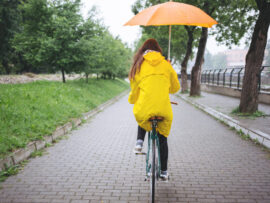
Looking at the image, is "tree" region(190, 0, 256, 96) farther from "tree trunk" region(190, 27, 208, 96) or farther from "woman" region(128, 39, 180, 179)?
"woman" region(128, 39, 180, 179)

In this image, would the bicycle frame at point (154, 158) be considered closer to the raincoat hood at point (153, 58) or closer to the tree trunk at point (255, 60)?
the raincoat hood at point (153, 58)

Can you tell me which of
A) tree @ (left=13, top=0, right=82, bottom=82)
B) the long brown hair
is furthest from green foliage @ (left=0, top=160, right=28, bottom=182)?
tree @ (left=13, top=0, right=82, bottom=82)

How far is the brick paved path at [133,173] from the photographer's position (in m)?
3.28

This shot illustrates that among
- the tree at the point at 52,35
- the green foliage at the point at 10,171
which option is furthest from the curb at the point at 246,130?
the tree at the point at 52,35

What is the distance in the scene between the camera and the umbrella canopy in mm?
3658

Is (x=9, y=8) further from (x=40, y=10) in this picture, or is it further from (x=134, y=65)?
(x=134, y=65)

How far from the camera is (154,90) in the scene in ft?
9.28

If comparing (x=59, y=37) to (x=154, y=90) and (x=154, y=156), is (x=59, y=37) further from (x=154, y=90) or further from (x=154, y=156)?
(x=154, y=156)

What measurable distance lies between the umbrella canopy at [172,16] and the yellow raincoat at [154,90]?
3.45 feet

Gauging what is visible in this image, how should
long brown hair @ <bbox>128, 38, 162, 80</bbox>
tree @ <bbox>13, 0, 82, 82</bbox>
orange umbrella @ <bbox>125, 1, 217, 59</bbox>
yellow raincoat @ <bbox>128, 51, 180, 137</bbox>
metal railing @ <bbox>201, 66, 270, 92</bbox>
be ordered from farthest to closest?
tree @ <bbox>13, 0, 82, 82</bbox>
metal railing @ <bbox>201, 66, 270, 92</bbox>
orange umbrella @ <bbox>125, 1, 217, 59</bbox>
long brown hair @ <bbox>128, 38, 162, 80</bbox>
yellow raincoat @ <bbox>128, 51, 180, 137</bbox>

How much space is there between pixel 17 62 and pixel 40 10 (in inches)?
1001

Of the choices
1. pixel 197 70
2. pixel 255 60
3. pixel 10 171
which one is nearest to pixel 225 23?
pixel 197 70

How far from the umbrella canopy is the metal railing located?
8.49 meters

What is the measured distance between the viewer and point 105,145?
5.70 meters
